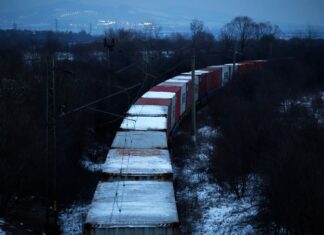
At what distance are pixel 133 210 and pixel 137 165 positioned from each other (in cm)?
244

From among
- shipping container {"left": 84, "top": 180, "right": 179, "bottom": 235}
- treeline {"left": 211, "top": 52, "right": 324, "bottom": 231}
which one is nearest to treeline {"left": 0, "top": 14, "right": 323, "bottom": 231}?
shipping container {"left": 84, "top": 180, "right": 179, "bottom": 235}

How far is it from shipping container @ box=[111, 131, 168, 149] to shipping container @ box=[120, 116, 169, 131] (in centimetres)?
55

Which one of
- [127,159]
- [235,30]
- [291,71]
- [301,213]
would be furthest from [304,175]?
[235,30]

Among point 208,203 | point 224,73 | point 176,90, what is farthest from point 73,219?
point 224,73

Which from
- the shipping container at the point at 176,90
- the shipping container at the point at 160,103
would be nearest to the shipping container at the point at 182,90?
the shipping container at the point at 176,90

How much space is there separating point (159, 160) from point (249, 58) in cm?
5022

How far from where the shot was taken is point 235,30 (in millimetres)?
Result: 83625

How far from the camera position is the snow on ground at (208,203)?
12.7m

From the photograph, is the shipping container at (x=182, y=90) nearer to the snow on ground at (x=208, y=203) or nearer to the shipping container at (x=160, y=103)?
the shipping container at (x=160, y=103)

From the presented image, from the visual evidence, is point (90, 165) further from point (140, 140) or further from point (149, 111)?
point (140, 140)

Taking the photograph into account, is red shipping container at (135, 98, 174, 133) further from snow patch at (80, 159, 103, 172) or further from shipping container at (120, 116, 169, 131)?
snow patch at (80, 159, 103, 172)

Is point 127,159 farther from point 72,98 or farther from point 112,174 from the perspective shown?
point 72,98

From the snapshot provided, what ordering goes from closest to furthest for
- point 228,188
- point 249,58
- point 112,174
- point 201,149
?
point 112,174 < point 228,188 < point 201,149 < point 249,58

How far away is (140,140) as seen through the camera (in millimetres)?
12789
